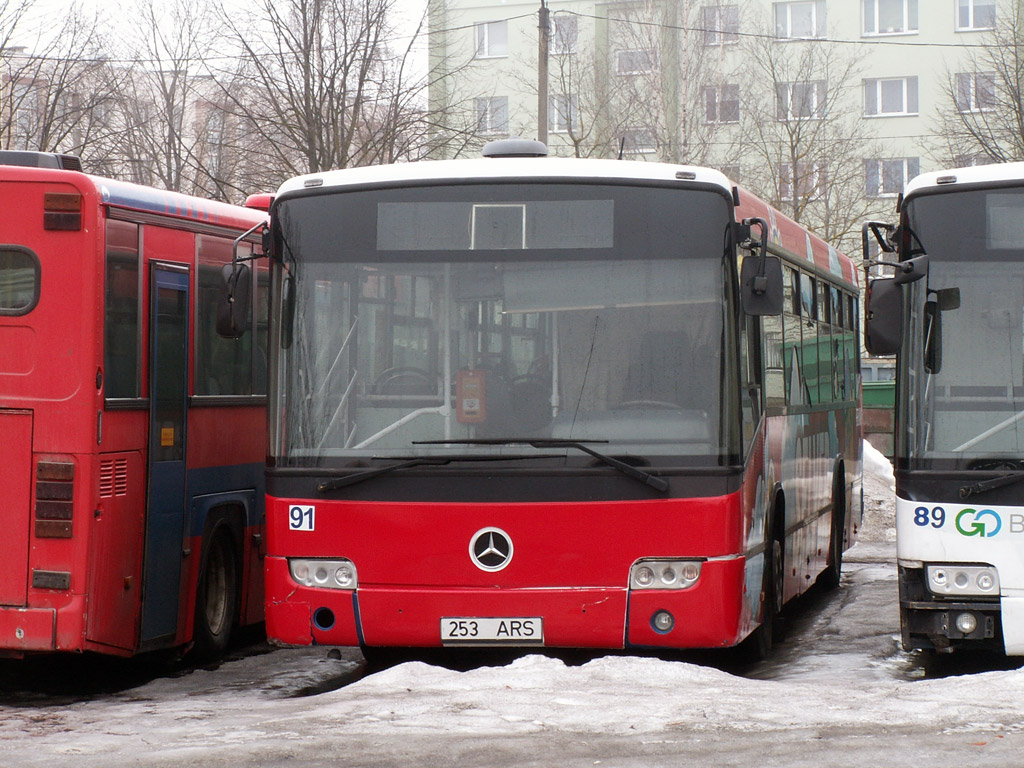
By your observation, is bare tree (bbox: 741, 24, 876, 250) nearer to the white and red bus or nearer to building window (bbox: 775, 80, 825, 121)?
building window (bbox: 775, 80, 825, 121)

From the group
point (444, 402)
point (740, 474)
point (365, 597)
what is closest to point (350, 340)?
point (444, 402)

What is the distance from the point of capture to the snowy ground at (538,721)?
6355 millimetres

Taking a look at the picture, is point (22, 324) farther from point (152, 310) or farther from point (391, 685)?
point (391, 685)

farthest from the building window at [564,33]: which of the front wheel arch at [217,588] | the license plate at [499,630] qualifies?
the license plate at [499,630]

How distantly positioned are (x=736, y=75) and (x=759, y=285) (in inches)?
1500

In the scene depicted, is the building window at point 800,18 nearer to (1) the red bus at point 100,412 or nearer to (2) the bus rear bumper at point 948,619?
(1) the red bus at point 100,412

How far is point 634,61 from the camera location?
4538 cm

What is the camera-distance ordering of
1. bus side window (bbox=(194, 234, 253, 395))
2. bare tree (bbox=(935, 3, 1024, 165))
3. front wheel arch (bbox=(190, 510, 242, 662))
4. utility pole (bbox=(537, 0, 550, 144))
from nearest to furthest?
1. bus side window (bbox=(194, 234, 253, 395))
2. front wheel arch (bbox=(190, 510, 242, 662))
3. utility pole (bbox=(537, 0, 550, 144))
4. bare tree (bbox=(935, 3, 1024, 165))

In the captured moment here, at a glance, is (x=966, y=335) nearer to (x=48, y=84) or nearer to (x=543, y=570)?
(x=543, y=570)

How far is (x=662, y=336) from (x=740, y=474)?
0.81 m

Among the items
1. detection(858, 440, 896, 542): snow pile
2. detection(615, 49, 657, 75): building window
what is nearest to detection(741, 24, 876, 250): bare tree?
detection(615, 49, 657, 75): building window

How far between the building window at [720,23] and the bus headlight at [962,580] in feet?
126

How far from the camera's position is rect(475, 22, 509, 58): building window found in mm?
52906

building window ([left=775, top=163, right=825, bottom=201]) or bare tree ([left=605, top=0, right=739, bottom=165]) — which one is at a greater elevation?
bare tree ([left=605, top=0, right=739, bottom=165])
